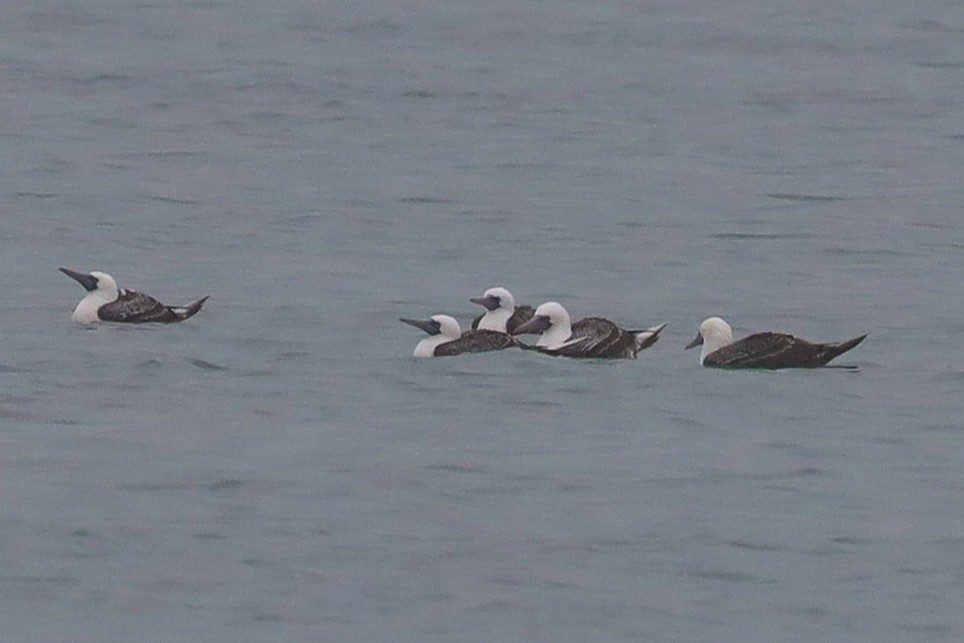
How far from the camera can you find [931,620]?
14570 millimetres

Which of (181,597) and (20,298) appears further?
(20,298)

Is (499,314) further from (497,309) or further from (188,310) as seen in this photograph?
(188,310)

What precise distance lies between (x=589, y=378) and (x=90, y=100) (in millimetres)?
24813

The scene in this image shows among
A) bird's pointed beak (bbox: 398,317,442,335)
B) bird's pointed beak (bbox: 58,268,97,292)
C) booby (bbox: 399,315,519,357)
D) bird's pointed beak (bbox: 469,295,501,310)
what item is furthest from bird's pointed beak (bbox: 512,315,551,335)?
bird's pointed beak (bbox: 58,268,97,292)

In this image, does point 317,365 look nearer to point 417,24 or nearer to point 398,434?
point 398,434

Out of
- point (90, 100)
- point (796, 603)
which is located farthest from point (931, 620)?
point (90, 100)

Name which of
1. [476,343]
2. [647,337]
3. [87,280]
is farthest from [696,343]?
[87,280]

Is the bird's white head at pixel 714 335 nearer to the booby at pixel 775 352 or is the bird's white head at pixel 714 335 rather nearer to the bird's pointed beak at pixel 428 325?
the booby at pixel 775 352

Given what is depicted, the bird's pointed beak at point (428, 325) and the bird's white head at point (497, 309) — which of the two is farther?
the bird's white head at point (497, 309)

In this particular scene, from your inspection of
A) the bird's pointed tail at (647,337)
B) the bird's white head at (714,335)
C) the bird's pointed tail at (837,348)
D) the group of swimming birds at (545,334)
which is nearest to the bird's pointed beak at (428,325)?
the group of swimming birds at (545,334)

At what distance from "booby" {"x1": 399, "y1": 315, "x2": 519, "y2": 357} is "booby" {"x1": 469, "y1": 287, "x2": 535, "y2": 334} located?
1.87 ft

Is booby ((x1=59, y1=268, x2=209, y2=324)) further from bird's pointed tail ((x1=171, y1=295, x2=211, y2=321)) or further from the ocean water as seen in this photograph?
the ocean water

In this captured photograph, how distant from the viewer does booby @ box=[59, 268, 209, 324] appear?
2342 centimetres

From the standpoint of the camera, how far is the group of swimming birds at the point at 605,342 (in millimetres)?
21609
